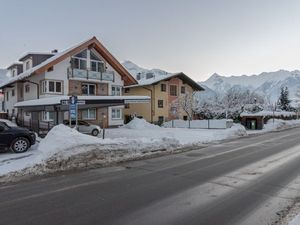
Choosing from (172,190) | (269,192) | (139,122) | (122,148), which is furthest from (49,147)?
(139,122)

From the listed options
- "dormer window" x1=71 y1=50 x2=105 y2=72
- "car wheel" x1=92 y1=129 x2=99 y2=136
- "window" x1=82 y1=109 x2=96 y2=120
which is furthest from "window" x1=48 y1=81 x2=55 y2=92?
"car wheel" x1=92 y1=129 x2=99 y2=136

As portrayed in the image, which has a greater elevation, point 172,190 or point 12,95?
point 12,95

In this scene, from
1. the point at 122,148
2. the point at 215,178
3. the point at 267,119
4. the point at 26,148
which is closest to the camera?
the point at 215,178

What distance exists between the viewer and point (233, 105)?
50.1 meters

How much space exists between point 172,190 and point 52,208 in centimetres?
285

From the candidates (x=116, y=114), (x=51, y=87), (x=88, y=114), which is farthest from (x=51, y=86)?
(x=116, y=114)

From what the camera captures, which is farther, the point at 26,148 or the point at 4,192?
the point at 26,148

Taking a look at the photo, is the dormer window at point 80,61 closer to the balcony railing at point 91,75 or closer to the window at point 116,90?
the balcony railing at point 91,75

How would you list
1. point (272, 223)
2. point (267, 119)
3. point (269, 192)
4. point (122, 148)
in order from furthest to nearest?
point (267, 119) < point (122, 148) < point (269, 192) < point (272, 223)

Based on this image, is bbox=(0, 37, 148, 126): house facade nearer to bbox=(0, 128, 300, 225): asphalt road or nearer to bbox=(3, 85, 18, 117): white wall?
bbox=(3, 85, 18, 117): white wall

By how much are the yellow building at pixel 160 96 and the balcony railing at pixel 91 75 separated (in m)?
9.77

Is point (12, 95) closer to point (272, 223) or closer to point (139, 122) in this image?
point (139, 122)

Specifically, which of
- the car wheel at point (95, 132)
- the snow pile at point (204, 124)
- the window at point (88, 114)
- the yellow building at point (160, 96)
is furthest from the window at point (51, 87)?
the snow pile at point (204, 124)

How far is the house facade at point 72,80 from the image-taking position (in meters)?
31.8
